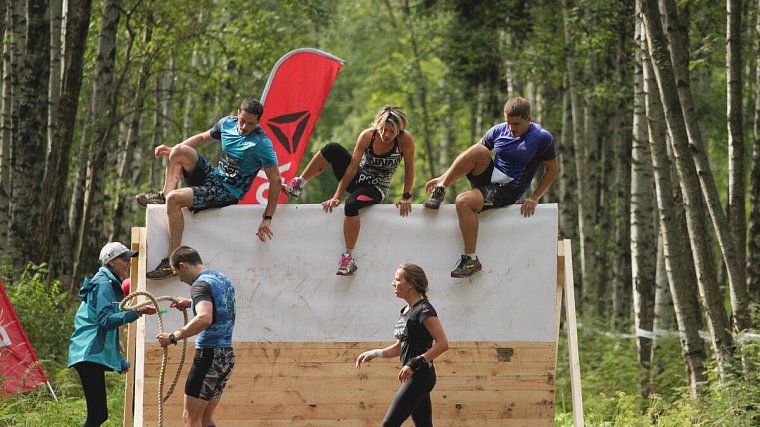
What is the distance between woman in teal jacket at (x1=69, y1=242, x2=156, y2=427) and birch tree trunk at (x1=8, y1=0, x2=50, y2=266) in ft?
22.5

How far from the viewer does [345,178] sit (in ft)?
33.3

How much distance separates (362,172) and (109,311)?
256 cm

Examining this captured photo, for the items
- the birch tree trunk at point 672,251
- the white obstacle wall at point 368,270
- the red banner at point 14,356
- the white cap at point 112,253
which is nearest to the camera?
the white cap at point 112,253

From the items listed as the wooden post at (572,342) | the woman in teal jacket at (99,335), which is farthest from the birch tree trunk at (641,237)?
the woman in teal jacket at (99,335)

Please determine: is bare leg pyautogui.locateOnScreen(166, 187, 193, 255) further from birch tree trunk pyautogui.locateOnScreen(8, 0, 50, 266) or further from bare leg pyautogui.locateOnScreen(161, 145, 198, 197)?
birch tree trunk pyautogui.locateOnScreen(8, 0, 50, 266)

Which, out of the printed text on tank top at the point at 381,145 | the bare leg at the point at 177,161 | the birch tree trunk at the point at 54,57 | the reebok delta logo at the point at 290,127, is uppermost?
the birch tree trunk at the point at 54,57

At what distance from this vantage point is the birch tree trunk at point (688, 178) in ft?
40.5

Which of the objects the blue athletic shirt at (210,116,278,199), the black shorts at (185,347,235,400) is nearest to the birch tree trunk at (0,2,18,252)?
the blue athletic shirt at (210,116,278,199)

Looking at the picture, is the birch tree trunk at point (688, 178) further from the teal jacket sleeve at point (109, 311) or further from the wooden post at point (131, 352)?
the teal jacket sleeve at point (109, 311)

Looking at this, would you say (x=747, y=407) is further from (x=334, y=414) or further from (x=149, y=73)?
(x=149, y=73)

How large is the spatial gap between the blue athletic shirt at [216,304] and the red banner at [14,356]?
11.4 ft

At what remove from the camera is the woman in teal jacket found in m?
8.76

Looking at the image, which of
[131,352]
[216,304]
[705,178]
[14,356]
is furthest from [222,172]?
[705,178]

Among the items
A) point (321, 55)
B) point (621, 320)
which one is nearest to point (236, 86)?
point (621, 320)
